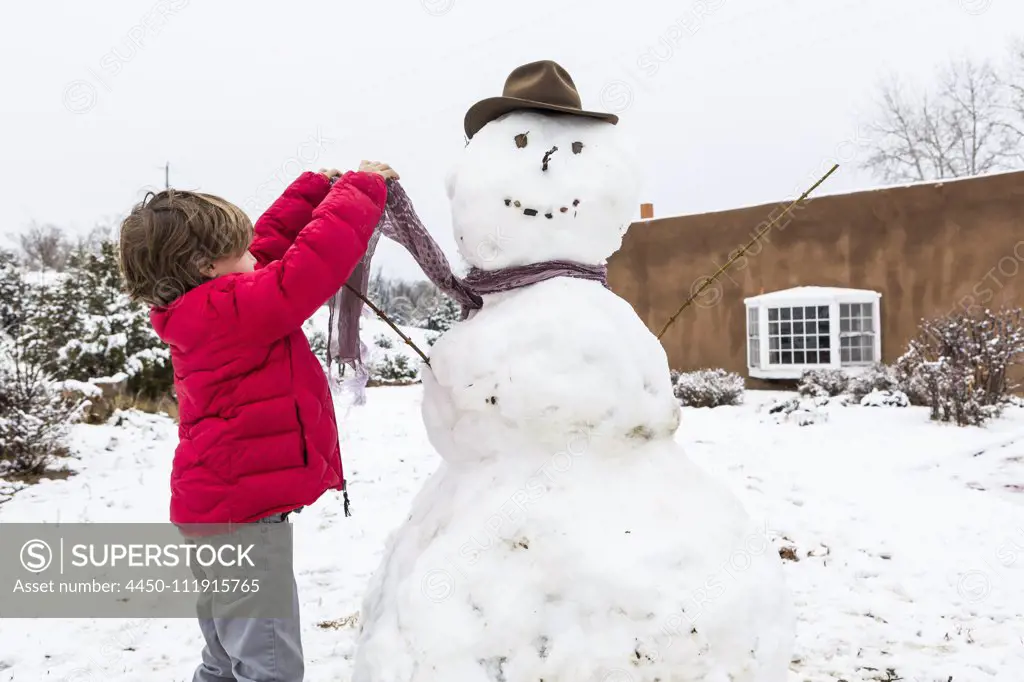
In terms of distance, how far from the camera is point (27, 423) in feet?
22.1

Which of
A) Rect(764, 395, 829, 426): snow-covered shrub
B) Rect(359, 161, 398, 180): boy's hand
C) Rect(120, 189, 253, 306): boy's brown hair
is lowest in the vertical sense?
Rect(764, 395, 829, 426): snow-covered shrub

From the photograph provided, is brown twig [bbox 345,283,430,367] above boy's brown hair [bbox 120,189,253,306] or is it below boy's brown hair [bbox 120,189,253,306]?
below

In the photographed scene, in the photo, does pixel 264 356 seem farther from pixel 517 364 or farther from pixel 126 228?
pixel 517 364

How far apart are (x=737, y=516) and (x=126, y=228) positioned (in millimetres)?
2059

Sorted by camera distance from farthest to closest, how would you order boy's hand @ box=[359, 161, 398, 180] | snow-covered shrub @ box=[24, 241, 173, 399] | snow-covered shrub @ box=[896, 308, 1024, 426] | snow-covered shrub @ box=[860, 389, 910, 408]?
1. snow-covered shrub @ box=[24, 241, 173, 399]
2. snow-covered shrub @ box=[860, 389, 910, 408]
3. snow-covered shrub @ box=[896, 308, 1024, 426]
4. boy's hand @ box=[359, 161, 398, 180]

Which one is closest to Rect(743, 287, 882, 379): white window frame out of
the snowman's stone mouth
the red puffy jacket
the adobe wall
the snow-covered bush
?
the adobe wall

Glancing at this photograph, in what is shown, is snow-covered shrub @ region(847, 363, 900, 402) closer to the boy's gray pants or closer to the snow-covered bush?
the boy's gray pants

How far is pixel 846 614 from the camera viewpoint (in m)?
3.77

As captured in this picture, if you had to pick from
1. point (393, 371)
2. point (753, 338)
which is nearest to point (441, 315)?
point (393, 371)

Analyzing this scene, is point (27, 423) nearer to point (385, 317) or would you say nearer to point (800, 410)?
point (385, 317)

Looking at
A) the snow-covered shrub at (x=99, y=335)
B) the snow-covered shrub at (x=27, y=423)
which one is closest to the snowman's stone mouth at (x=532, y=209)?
the snow-covered shrub at (x=27, y=423)

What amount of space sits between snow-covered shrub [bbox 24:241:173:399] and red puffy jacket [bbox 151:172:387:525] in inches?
378

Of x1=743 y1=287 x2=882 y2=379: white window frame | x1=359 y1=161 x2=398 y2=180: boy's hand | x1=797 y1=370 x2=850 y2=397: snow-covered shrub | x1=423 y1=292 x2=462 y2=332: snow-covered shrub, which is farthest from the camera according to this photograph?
x1=423 y1=292 x2=462 y2=332: snow-covered shrub

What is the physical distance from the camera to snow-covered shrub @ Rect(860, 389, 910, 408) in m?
9.68
